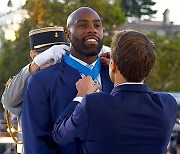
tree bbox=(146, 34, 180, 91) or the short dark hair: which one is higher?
the short dark hair

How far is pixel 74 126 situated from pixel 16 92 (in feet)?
2.13

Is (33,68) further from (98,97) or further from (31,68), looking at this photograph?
(98,97)

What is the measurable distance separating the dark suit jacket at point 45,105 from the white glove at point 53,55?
6.0 inches

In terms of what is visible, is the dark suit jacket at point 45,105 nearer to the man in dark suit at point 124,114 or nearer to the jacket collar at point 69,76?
the jacket collar at point 69,76

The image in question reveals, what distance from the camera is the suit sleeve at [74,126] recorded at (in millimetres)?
1959

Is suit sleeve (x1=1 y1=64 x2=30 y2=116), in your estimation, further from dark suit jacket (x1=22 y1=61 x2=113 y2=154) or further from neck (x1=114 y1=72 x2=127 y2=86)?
neck (x1=114 y1=72 x2=127 y2=86)

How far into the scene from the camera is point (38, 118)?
2232 mm

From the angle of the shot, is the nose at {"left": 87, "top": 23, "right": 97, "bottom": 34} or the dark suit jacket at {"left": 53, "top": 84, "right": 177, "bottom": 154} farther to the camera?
the nose at {"left": 87, "top": 23, "right": 97, "bottom": 34}

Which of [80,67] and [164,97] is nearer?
[164,97]

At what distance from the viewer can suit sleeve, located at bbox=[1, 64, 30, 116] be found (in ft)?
8.38

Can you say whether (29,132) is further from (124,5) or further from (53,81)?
(124,5)

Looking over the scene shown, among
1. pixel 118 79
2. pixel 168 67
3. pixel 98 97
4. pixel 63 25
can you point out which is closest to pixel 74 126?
pixel 98 97

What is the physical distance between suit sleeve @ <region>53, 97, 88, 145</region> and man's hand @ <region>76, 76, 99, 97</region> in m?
0.12

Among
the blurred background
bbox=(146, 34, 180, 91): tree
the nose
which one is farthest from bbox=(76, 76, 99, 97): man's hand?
bbox=(146, 34, 180, 91): tree
